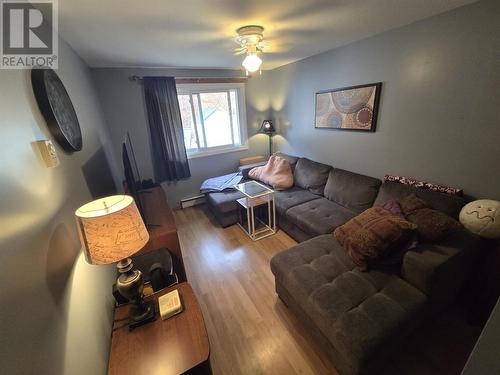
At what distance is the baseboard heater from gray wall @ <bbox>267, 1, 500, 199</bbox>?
8.30 ft

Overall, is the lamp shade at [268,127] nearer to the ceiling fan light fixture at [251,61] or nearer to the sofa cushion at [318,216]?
the sofa cushion at [318,216]

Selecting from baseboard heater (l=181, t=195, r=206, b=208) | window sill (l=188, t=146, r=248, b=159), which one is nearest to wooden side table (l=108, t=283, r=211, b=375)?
baseboard heater (l=181, t=195, r=206, b=208)

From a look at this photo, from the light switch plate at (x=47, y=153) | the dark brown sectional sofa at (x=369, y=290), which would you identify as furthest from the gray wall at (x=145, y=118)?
the dark brown sectional sofa at (x=369, y=290)

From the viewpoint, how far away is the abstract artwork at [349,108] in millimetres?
2279

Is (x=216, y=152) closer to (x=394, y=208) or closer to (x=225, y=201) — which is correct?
(x=225, y=201)

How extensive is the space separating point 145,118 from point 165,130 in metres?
0.33

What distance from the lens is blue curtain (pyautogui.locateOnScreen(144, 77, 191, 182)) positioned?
10.1ft

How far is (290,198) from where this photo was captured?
2.82 meters

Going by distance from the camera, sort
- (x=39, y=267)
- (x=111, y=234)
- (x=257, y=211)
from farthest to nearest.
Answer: (x=257, y=211) < (x=111, y=234) < (x=39, y=267)

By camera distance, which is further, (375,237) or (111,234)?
(375,237)

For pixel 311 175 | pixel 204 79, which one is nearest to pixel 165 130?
pixel 204 79

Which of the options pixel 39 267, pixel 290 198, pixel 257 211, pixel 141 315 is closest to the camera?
pixel 39 267

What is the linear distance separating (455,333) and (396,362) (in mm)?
550

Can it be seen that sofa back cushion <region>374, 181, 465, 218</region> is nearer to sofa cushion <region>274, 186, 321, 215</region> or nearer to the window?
sofa cushion <region>274, 186, 321, 215</region>
